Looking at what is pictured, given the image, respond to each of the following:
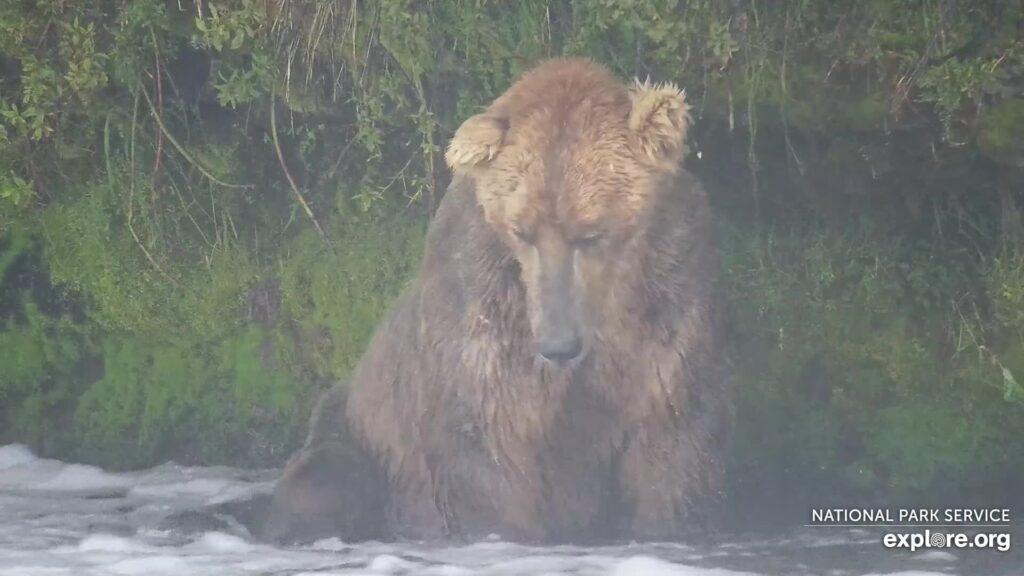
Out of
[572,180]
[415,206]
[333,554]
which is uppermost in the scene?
[415,206]

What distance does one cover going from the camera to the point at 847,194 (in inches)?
253

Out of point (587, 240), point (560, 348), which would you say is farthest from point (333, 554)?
point (587, 240)

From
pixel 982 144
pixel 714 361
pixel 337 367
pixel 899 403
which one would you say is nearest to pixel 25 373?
pixel 337 367

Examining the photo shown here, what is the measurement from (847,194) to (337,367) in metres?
2.59

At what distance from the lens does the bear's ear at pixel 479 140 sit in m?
5.45

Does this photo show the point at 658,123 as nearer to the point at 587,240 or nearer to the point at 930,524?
the point at 587,240

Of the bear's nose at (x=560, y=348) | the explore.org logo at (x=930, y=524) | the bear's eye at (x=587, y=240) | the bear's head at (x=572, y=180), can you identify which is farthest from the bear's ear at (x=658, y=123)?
the explore.org logo at (x=930, y=524)

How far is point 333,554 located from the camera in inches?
215

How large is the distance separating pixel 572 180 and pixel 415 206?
1996mm

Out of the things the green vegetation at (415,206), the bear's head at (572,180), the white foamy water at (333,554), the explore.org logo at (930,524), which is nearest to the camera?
the white foamy water at (333,554)

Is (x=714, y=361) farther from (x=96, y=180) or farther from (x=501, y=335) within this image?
(x=96, y=180)

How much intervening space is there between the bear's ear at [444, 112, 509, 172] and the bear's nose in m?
0.78

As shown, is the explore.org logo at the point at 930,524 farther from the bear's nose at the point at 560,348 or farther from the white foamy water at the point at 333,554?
the bear's nose at the point at 560,348

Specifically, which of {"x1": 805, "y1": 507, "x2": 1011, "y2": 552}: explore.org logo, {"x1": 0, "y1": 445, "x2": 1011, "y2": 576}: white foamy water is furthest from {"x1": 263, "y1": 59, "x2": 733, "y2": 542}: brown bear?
{"x1": 805, "y1": 507, "x2": 1011, "y2": 552}: explore.org logo
